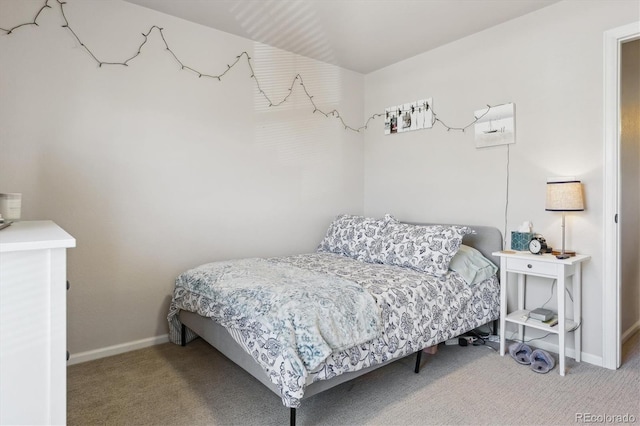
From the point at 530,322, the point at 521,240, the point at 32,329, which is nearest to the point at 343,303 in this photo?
the point at 32,329

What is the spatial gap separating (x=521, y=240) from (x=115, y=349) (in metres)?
2.97

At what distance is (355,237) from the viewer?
3.13 meters

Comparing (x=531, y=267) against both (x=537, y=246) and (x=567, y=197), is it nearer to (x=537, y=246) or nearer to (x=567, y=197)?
(x=537, y=246)

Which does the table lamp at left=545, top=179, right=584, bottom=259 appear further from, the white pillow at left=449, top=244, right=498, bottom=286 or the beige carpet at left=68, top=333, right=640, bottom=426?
the beige carpet at left=68, top=333, right=640, bottom=426

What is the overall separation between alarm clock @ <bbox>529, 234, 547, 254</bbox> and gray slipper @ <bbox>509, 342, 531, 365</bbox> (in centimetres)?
65

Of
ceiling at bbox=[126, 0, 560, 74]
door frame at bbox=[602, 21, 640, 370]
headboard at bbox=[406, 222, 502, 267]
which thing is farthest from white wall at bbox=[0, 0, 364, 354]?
door frame at bbox=[602, 21, 640, 370]

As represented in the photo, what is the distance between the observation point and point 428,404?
1.96 metres

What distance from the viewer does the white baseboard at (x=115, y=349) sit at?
8.04 feet

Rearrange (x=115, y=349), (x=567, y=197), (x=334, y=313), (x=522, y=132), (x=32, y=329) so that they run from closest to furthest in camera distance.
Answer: (x=32, y=329) → (x=334, y=313) → (x=567, y=197) → (x=115, y=349) → (x=522, y=132)

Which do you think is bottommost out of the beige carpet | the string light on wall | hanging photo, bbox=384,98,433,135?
the beige carpet

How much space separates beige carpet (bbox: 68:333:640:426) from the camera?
1842 millimetres

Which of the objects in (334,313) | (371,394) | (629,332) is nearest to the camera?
(334,313)

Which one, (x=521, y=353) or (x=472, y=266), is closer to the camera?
(x=521, y=353)

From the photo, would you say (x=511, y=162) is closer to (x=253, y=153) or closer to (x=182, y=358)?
(x=253, y=153)
